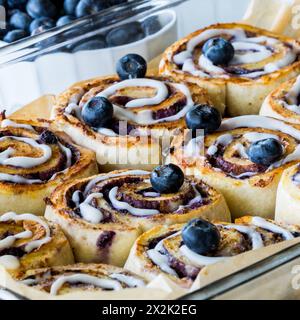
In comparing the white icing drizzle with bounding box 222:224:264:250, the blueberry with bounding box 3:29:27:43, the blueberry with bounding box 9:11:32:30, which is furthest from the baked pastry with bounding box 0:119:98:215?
the blueberry with bounding box 9:11:32:30

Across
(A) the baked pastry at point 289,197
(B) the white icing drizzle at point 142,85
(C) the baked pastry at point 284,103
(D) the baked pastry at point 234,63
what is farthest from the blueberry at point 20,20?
(A) the baked pastry at point 289,197

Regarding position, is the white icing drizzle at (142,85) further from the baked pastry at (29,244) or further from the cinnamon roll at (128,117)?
the baked pastry at (29,244)

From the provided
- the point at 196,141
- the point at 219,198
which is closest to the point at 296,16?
the point at 196,141

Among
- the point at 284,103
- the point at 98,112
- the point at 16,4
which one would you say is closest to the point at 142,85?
the point at 98,112

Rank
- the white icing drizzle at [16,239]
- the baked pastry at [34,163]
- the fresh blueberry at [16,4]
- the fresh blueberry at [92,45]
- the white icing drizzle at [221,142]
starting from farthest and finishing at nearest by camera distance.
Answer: the fresh blueberry at [16,4] → the fresh blueberry at [92,45] → the white icing drizzle at [221,142] → the baked pastry at [34,163] → the white icing drizzle at [16,239]

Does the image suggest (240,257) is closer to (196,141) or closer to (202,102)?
(196,141)

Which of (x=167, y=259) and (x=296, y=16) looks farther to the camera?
(x=296, y=16)

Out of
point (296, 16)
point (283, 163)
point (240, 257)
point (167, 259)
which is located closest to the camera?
point (240, 257)
